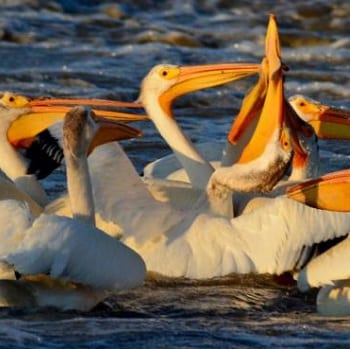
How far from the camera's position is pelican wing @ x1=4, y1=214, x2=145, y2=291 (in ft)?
22.2

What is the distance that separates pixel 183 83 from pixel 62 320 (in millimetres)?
2578

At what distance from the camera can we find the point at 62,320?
273 inches

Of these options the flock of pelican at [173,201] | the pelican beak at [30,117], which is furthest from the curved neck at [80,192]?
the pelican beak at [30,117]

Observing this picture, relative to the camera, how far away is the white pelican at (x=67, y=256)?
679 cm

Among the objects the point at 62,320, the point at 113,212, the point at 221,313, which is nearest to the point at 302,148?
the point at 113,212

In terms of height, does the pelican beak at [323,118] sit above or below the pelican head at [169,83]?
below

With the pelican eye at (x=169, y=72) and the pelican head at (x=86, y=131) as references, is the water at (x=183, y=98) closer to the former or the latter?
the pelican head at (x=86, y=131)

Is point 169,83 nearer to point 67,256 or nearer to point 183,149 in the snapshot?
point 183,149

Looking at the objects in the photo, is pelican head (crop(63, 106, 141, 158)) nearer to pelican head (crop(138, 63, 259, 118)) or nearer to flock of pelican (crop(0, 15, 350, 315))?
flock of pelican (crop(0, 15, 350, 315))

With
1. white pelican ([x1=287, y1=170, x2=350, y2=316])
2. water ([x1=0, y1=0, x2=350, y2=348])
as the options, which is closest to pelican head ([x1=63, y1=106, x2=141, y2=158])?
water ([x1=0, y1=0, x2=350, y2=348])

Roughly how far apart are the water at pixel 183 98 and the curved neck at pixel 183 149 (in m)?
0.95

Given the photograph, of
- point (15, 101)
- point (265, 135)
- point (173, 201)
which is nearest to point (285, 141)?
point (265, 135)

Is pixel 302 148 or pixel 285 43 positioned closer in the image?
pixel 302 148

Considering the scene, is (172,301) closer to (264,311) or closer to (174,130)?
(264,311)
